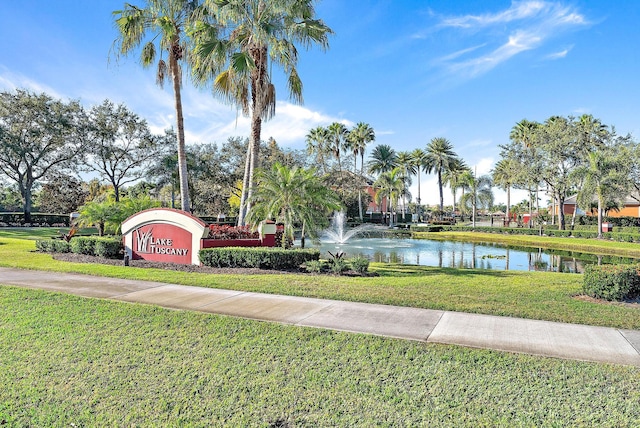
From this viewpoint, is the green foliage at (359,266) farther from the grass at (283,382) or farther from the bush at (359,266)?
the grass at (283,382)

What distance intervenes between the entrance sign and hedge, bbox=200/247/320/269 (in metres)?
0.78

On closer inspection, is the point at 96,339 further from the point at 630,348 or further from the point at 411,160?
the point at 411,160

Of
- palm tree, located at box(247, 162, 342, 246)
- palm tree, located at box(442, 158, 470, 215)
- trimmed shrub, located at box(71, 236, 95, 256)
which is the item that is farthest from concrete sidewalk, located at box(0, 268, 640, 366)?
palm tree, located at box(442, 158, 470, 215)

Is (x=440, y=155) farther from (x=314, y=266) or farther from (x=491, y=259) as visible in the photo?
(x=314, y=266)

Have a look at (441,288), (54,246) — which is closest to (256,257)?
(441,288)

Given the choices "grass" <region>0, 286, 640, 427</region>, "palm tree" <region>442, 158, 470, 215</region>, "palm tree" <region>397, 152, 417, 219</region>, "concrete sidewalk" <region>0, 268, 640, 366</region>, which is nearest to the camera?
"grass" <region>0, 286, 640, 427</region>

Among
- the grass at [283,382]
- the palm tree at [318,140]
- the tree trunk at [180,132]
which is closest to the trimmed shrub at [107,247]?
the tree trunk at [180,132]

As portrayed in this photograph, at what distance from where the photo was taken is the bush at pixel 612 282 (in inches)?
311

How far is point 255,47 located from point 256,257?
28.7 feet

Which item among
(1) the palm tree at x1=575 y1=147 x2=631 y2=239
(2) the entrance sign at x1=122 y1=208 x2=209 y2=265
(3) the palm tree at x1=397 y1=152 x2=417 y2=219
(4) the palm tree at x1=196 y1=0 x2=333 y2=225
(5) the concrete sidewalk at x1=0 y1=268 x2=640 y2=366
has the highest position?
(3) the palm tree at x1=397 y1=152 x2=417 y2=219

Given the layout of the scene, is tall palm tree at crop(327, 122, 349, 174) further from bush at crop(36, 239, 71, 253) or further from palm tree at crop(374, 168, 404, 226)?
bush at crop(36, 239, 71, 253)

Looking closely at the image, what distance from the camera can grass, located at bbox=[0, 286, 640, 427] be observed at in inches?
142

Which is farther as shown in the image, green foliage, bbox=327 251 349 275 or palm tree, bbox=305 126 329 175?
palm tree, bbox=305 126 329 175

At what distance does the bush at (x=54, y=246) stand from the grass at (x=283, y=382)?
38.7 feet
